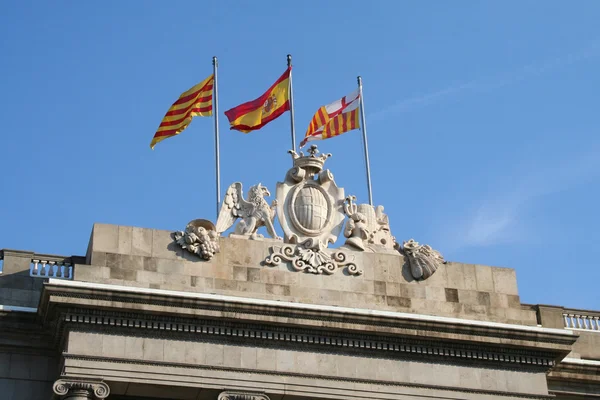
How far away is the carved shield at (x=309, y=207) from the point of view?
48.3 meters

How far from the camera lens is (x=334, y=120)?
52500mm

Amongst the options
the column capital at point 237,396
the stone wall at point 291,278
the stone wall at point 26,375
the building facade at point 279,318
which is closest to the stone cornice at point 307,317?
the building facade at point 279,318

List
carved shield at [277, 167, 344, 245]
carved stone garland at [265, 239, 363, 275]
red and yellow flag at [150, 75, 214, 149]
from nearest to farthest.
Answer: carved stone garland at [265, 239, 363, 275] → carved shield at [277, 167, 344, 245] → red and yellow flag at [150, 75, 214, 149]

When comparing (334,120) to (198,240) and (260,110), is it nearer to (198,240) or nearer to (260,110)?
(260,110)

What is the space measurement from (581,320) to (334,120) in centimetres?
1056

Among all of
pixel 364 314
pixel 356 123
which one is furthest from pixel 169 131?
pixel 364 314

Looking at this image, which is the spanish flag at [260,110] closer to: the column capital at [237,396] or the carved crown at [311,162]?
the carved crown at [311,162]

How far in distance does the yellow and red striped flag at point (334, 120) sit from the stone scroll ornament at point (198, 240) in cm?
602

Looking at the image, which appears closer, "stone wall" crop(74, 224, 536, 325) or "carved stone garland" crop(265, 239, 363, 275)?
"stone wall" crop(74, 224, 536, 325)

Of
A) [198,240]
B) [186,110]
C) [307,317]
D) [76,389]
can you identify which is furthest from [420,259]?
[76,389]

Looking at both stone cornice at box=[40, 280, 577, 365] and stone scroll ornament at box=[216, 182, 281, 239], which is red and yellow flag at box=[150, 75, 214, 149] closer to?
stone scroll ornament at box=[216, 182, 281, 239]

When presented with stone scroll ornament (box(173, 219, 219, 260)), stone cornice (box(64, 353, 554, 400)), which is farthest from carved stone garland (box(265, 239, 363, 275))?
stone cornice (box(64, 353, 554, 400))

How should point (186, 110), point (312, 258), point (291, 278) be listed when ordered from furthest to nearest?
point (186, 110) < point (312, 258) < point (291, 278)

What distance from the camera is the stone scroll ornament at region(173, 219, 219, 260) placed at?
4659cm
